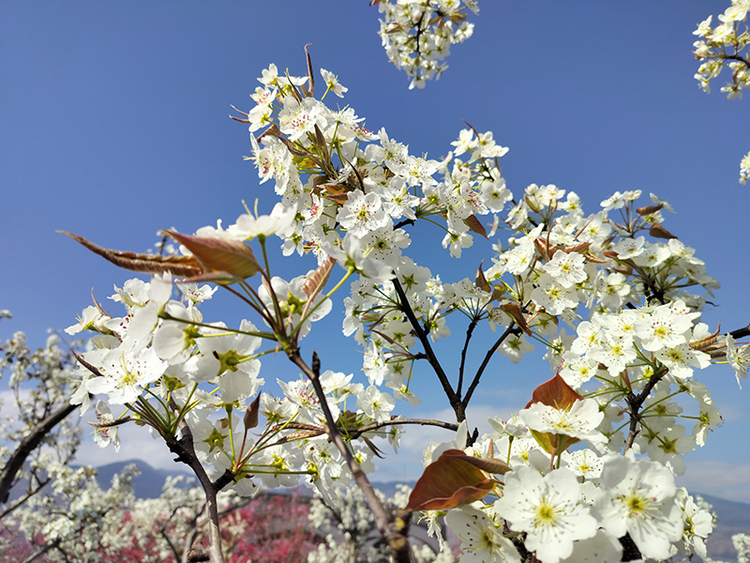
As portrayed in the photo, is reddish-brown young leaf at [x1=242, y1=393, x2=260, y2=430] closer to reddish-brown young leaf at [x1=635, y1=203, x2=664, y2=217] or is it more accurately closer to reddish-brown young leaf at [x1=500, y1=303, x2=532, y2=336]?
reddish-brown young leaf at [x1=500, y1=303, x2=532, y2=336]

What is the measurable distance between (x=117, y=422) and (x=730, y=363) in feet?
5.37

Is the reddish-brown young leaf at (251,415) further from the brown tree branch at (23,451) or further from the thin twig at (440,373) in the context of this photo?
the brown tree branch at (23,451)

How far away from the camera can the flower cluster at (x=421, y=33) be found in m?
3.18

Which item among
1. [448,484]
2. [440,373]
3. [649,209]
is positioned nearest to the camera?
[448,484]

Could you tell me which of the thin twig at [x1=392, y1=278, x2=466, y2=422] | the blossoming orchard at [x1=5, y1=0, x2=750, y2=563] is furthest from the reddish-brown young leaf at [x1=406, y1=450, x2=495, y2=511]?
the thin twig at [x1=392, y1=278, x2=466, y2=422]

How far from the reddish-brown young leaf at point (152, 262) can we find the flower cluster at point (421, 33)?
2.90 meters

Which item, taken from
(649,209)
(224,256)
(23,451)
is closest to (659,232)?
(649,209)

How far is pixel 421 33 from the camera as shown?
3.39 meters

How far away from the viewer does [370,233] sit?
1233 millimetres

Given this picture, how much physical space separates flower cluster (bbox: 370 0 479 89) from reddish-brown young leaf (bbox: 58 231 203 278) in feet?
9.53

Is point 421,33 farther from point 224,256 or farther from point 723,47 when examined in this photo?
point 224,256

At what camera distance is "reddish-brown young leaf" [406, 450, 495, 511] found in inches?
24.4

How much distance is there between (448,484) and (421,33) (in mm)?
3694

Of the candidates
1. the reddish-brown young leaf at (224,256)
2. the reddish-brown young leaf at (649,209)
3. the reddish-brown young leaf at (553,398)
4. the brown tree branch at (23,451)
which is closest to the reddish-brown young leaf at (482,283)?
the reddish-brown young leaf at (553,398)
